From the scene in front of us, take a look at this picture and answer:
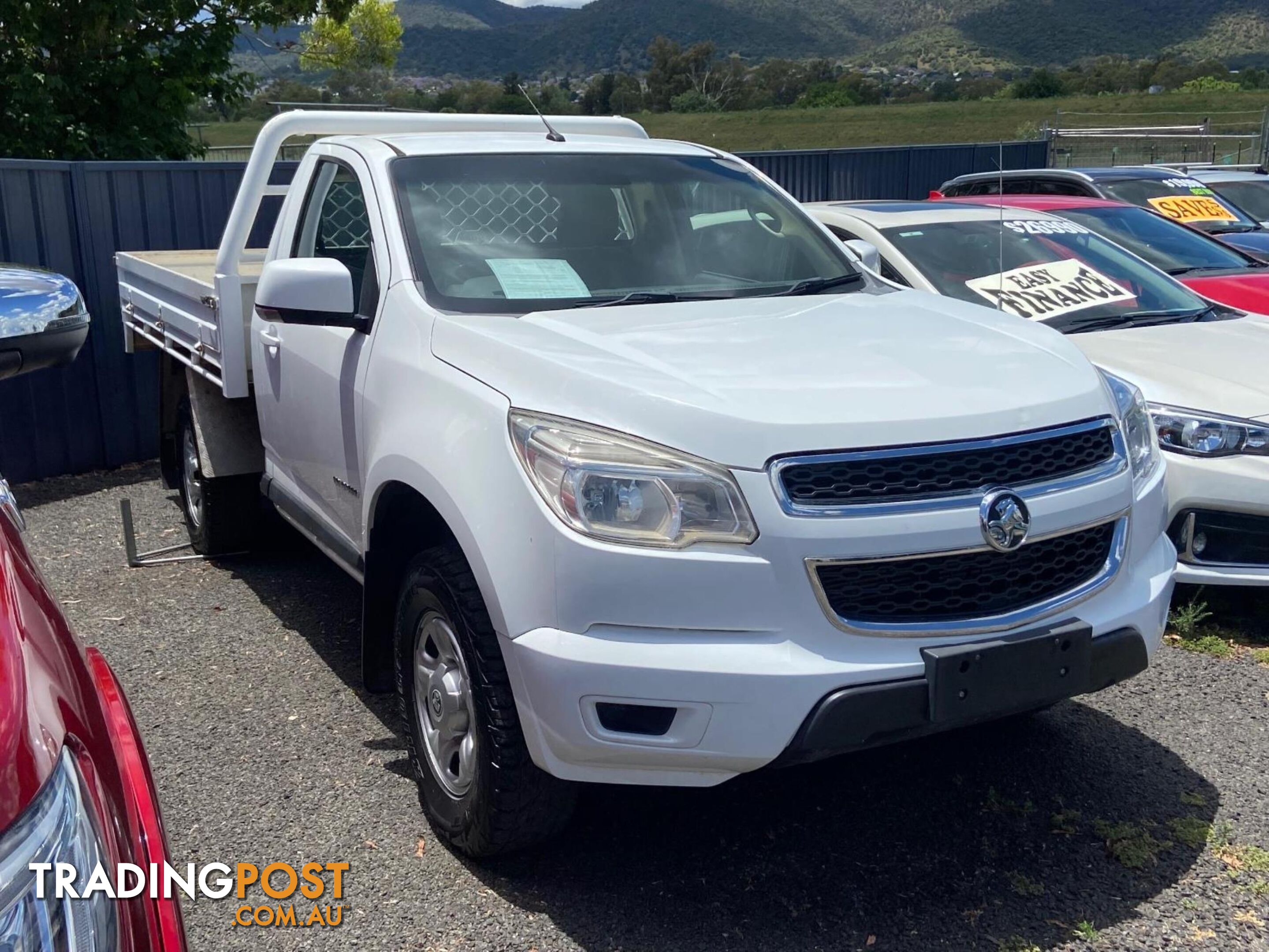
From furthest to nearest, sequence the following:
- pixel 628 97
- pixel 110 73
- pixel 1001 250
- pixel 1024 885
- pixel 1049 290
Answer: pixel 628 97, pixel 110 73, pixel 1049 290, pixel 1001 250, pixel 1024 885

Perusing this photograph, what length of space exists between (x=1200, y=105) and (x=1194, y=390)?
57.0m

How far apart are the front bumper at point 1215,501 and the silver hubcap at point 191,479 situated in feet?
14.1

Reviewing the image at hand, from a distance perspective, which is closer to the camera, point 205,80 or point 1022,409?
point 1022,409

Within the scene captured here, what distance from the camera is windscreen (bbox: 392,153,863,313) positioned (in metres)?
3.86

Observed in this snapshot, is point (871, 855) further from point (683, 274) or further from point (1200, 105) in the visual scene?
point (1200, 105)

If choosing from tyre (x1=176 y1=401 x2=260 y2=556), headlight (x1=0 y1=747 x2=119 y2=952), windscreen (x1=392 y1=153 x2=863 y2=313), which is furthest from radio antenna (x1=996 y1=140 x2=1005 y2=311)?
headlight (x1=0 y1=747 x2=119 y2=952)

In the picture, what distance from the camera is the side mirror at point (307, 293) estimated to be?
3734mm

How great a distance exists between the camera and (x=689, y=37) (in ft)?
452

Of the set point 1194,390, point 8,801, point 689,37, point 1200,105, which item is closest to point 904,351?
point 1194,390

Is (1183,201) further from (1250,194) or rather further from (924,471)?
(924,471)

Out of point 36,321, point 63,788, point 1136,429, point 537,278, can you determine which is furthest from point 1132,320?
point 63,788

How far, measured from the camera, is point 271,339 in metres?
4.75

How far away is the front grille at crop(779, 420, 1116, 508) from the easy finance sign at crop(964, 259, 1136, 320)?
290cm

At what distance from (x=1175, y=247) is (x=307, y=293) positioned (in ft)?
19.0
